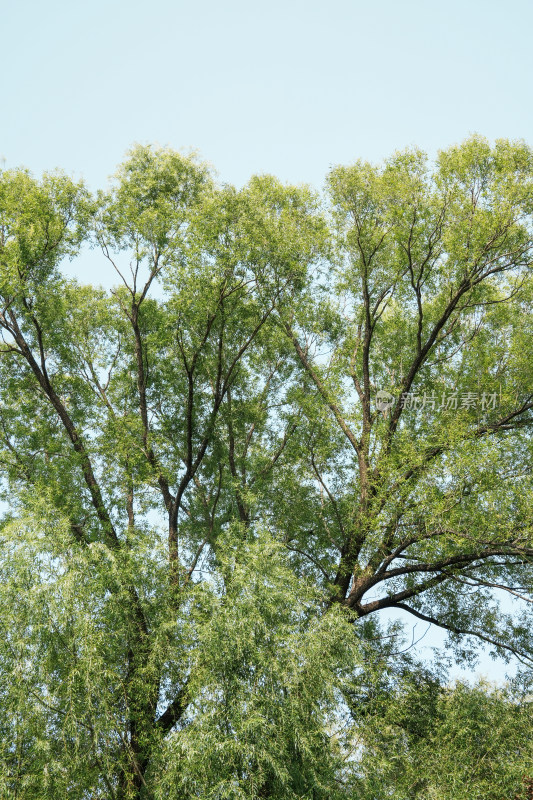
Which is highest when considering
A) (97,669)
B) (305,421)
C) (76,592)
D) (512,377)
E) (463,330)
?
(463,330)

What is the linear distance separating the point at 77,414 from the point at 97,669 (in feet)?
24.6

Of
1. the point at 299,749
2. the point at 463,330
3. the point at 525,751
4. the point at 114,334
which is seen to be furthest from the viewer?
the point at 114,334

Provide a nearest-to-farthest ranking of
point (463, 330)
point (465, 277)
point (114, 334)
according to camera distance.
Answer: point (465, 277) → point (463, 330) → point (114, 334)

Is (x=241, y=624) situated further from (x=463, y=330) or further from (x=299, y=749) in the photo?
(x=463, y=330)

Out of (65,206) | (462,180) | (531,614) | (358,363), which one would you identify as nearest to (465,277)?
(462,180)

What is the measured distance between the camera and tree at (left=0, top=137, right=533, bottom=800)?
398 inches

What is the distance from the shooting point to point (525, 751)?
38.8ft

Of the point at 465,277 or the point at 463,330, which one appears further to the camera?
the point at 463,330

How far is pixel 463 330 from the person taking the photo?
15.5m

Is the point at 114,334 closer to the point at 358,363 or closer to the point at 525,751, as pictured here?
the point at 358,363

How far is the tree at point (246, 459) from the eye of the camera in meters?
10.1

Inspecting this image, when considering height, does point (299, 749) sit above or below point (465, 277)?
below

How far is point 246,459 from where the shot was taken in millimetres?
16547

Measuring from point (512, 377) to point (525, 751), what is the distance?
700cm
